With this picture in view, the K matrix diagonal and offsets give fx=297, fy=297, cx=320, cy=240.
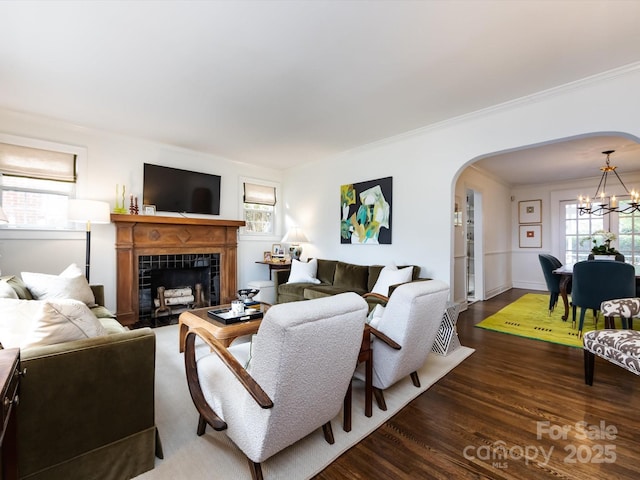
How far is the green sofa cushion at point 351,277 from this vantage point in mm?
4258

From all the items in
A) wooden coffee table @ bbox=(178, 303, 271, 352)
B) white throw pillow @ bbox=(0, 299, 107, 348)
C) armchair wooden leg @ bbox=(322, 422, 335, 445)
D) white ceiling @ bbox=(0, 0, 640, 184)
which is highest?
white ceiling @ bbox=(0, 0, 640, 184)

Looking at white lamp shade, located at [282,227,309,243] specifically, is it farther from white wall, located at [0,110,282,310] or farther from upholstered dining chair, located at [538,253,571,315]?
upholstered dining chair, located at [538,253,571,315]

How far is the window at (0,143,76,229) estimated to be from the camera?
344 centimetres

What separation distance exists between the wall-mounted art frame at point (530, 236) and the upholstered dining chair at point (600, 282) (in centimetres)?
397

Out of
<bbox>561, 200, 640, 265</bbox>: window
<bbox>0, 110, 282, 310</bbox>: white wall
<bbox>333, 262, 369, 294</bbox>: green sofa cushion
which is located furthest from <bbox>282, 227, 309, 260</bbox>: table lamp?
<bbox>561, 200, 640, 265</bbox>: window

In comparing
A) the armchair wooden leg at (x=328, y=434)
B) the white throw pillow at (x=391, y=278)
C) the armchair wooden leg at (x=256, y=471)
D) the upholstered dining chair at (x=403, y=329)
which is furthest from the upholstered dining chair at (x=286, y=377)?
the white throw pillow at (x=391, y=278)

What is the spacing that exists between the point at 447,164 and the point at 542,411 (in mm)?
2723

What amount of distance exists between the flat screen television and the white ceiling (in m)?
0.93

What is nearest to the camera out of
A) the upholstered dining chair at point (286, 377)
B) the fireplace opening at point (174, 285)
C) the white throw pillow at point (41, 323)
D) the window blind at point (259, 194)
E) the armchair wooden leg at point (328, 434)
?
the upholstered dining chair at point (286, 377)

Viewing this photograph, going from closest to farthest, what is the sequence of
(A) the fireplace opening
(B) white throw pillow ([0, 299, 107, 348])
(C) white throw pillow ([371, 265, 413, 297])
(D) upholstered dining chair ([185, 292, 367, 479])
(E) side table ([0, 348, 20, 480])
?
1. (E) side table ([0, 348, 20, 480])
2. (D) upholstered dining chair ([185, 292, 367, 479])
3. (B) white throw pillow ([0, 299, 107, 348])
4. (C) white throw pillow ([371, 265, 413, 297])
5. (A) the fireplace opening

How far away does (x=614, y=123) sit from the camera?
8.59 ft

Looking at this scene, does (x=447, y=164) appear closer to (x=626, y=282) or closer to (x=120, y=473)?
(x=626, y=282)

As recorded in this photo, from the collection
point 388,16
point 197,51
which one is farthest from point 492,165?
point 197,51

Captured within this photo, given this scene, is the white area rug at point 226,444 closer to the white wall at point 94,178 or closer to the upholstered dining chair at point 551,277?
the white wall at point 94,178
